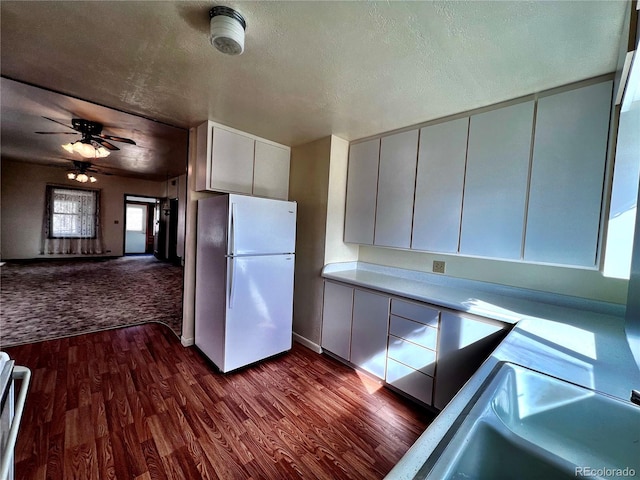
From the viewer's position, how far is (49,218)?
22.4 feet

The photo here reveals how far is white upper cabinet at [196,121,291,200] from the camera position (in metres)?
2.53

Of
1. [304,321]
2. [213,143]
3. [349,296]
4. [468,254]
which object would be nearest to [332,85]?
[213,143]

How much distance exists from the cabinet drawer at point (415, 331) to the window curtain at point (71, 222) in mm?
8902

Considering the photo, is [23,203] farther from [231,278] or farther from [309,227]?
[309,227]

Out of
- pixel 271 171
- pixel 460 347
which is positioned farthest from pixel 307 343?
pixel 271 171

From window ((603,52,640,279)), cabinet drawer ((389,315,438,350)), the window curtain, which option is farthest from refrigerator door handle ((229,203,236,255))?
the window curtain

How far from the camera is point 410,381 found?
2.02 meters

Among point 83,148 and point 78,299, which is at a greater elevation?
point 83,148

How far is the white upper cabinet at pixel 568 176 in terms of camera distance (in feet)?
4.94

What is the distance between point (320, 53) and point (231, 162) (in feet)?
5.06

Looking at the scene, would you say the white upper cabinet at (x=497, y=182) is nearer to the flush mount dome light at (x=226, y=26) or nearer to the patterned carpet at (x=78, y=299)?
the flush mount dome light at (x=226, y=26)

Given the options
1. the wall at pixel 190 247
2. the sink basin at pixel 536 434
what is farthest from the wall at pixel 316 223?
the sink basin at pixel 536 434

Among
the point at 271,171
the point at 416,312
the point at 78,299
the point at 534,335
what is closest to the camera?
the point at 534,335

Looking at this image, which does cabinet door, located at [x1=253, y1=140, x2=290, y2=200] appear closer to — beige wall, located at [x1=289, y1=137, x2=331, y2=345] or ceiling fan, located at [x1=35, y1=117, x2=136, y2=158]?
beige wall, located at [x1=289, y1=137, x2=331, y2=345]
